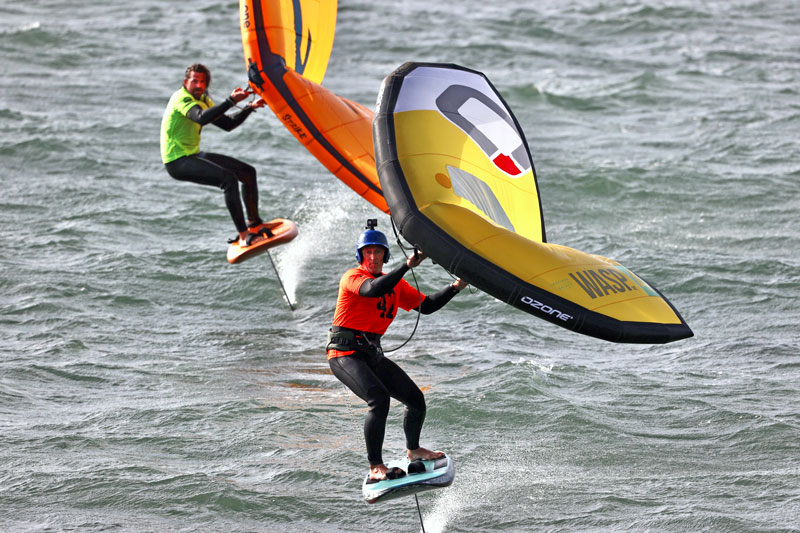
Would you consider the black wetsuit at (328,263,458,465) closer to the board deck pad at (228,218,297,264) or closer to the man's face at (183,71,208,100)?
the board deck pad at (228,218,297,264)

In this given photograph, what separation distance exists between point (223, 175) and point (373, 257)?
555 cm

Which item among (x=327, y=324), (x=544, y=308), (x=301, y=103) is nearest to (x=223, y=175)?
(x=301, y=103)

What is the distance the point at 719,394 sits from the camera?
12.7 metres

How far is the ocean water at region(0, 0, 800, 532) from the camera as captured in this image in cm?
1030

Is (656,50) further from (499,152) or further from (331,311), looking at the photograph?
(499,152)

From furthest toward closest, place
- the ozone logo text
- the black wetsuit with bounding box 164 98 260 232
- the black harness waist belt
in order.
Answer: the black wetsuit with bounding box 164 98 260 232, the black harness waist belt, the ozone logo text

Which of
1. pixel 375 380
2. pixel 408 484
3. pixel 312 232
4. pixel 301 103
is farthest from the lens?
pixel 312 232

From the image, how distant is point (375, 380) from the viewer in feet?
27.9

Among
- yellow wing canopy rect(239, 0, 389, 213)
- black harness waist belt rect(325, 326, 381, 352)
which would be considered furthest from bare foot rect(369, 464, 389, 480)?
yellow wing canopy rect(239, 0, 389, 213)

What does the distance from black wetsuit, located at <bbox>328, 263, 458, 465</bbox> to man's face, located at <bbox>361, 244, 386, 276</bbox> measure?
0.60 feet

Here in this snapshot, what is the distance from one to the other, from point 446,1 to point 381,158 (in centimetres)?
2978

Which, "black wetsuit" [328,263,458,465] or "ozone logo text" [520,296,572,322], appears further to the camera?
"black wetsuit" [328,263,458,465]

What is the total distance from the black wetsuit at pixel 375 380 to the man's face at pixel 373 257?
184 millimetres

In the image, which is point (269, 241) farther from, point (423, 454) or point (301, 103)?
point (423, 454)
